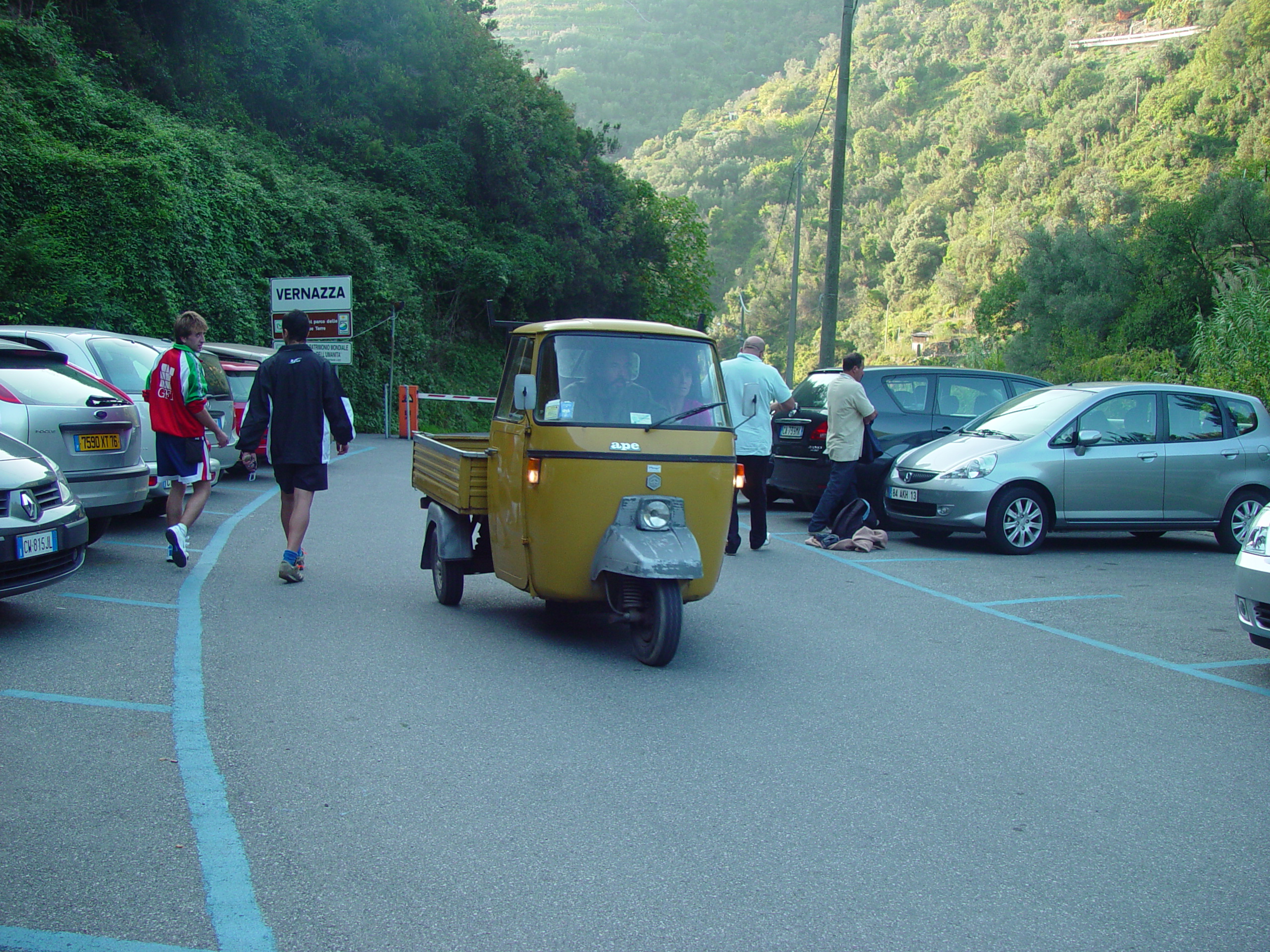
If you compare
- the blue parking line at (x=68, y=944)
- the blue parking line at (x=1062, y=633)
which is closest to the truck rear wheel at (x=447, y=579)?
the blue parking line at (x=1062, y=633)

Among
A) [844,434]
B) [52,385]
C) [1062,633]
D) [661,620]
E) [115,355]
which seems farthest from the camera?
[844,434]

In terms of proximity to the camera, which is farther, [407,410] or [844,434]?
[407,410]

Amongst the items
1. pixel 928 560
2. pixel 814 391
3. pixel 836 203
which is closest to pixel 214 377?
pixel 814 391

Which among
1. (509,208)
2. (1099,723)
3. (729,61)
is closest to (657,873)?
(1099,723)

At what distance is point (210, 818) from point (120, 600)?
405 cm

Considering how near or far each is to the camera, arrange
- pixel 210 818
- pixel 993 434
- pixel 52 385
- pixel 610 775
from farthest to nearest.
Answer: pixel 993 434, pixel 52 385, pixel 610 775, pixel 210 818

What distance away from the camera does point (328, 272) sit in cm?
2878

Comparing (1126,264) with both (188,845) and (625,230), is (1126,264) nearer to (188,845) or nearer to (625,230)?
(625,230)

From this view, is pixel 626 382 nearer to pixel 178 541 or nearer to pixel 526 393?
pixel 526 393

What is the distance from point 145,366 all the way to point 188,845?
8.32 meters

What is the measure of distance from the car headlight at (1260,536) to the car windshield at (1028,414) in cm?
469

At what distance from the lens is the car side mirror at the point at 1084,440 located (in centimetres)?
1139

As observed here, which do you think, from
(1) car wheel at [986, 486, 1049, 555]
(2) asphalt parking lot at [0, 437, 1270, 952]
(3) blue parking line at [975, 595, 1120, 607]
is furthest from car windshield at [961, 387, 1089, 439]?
(2) asphalt parking lot at [0, 437, 1270, 952]

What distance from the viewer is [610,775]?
458 centimetres
